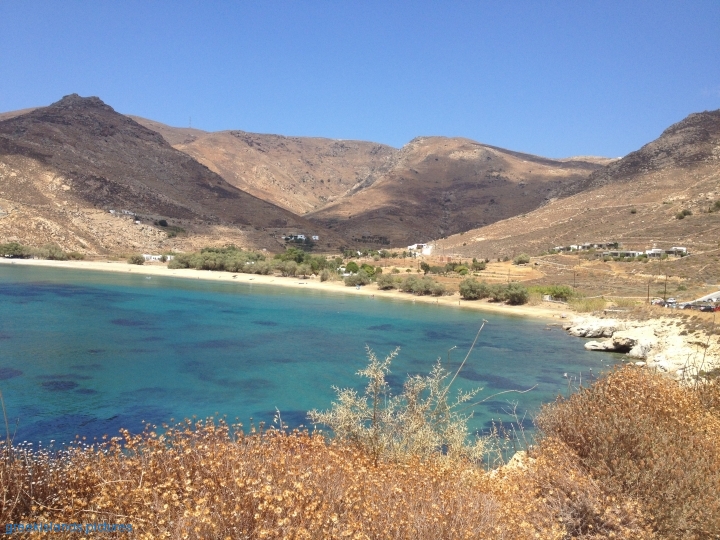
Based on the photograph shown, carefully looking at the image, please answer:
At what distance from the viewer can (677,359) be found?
77.9ft

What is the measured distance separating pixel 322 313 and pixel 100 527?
1537 inches

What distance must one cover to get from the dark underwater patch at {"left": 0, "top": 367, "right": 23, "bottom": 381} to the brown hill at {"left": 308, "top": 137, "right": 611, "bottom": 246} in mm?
87378

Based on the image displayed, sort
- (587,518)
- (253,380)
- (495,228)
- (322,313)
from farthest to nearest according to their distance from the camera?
1. (495,228)
2. (322,313)
3. (253,380)
4. (587,518)

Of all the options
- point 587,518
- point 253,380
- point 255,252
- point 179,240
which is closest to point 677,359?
point 253,380

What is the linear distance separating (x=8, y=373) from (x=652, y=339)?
101ft

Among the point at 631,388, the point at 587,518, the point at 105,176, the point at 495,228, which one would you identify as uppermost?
the point at 105,176

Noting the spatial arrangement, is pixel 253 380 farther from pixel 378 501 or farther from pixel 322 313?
pixel 322 313

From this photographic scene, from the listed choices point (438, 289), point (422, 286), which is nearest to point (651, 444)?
point (438, 289)

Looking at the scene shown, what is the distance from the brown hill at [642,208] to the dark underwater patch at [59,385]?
180 ft

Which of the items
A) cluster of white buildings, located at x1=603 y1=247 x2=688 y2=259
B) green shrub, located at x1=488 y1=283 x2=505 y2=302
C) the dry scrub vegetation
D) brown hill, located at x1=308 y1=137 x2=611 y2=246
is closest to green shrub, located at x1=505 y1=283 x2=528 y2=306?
green shrub, located at x1=488 y1=283 x2=505 y2=302

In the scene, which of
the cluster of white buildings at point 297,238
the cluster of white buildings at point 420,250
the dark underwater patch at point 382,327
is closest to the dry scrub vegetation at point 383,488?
the dark underwater patch at point 382,327

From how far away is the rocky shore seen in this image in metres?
23.7

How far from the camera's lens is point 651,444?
593 centimetres

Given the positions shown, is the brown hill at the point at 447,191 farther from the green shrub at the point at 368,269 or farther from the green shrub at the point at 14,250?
the green shrub at the point at 14,250
